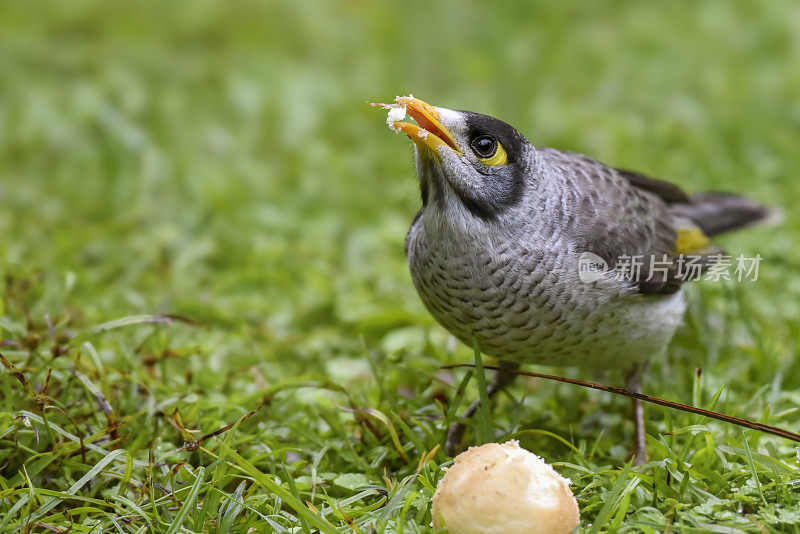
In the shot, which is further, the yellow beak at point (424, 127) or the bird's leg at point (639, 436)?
the bird's leg at point (639, 436)

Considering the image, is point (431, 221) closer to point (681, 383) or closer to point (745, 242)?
point (681, 383)

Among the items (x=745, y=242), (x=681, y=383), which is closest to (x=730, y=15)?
(x=745, y=242)

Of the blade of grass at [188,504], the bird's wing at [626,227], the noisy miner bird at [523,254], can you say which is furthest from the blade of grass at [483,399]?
the blade of grass at [188,504]

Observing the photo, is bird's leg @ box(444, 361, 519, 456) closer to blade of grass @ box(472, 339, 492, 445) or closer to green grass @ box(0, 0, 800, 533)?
green grass @ box(0, 0, 800, 533)

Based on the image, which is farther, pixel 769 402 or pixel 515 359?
pixel 769 402

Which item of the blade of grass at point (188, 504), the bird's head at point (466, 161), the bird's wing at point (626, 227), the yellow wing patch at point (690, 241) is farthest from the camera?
the yellow wing patch at point (690, 241)

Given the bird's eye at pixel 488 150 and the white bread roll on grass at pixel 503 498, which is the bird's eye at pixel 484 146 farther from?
the white bread roll on grass at pixel 503 498
